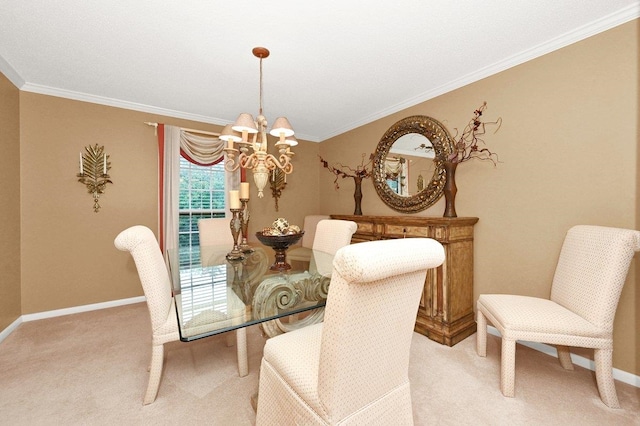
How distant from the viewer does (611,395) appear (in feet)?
5.05

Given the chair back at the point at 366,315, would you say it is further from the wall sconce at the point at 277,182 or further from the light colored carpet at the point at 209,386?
the wall sconce at the point at 277,182

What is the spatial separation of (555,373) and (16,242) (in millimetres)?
4970

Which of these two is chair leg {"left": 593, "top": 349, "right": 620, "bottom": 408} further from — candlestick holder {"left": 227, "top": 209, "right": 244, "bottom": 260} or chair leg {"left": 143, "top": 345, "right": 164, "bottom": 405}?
chair leg {"left": 143, "top": 345, "right": 164, "bottom": 405}

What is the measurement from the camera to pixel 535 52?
2176 mm

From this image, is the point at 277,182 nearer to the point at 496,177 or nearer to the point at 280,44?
the point at 280,44

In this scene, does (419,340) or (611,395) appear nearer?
(611,395)

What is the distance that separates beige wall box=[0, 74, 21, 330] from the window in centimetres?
152

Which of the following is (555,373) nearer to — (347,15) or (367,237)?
(367,237)


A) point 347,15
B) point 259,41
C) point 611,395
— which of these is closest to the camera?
point 611,395

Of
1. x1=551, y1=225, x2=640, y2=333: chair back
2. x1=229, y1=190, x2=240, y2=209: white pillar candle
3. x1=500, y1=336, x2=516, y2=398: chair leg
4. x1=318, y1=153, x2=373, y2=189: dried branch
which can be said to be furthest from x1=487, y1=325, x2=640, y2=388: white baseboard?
x1=229, y1=190, x2=240, y2=209: white pillar candle

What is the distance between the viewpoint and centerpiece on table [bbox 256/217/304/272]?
1.98 metres

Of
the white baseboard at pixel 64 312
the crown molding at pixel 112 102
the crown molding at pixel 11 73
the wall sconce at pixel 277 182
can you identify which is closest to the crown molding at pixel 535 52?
the wall sconce at pixel 277 182

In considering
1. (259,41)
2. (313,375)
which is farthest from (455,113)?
(313,375)

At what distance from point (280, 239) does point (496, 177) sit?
2.07 m
